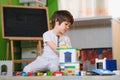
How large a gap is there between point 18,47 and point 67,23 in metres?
1.51

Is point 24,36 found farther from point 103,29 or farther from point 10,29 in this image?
point 103,29

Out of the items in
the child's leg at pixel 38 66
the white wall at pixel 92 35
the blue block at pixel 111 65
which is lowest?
the child's leg at pixel 38 66

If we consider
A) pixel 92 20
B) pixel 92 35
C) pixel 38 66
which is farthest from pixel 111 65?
pixel 92 35

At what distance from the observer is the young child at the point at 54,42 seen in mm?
1818

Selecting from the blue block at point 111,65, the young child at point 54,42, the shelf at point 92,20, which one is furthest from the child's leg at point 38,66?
the shelf at point 92,20

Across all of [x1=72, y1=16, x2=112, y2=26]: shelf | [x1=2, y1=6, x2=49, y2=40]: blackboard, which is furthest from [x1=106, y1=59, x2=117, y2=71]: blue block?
[x1=2, y1=6, x2=49, y2=40]: blackboard

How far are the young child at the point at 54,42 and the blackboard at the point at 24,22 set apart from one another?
94 cm

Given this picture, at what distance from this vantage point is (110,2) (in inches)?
118

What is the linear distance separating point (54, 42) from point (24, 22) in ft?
3.59

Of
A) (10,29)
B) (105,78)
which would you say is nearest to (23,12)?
(10,29)

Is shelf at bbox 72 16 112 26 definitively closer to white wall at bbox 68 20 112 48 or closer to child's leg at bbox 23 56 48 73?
white wall at bbox 68 20 112 48

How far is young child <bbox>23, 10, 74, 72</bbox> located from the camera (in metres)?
1.82

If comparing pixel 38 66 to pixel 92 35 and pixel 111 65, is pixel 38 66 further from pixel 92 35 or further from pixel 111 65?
pixel 92 35

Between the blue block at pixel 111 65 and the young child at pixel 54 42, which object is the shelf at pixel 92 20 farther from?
the blue block at pixel 111 65
